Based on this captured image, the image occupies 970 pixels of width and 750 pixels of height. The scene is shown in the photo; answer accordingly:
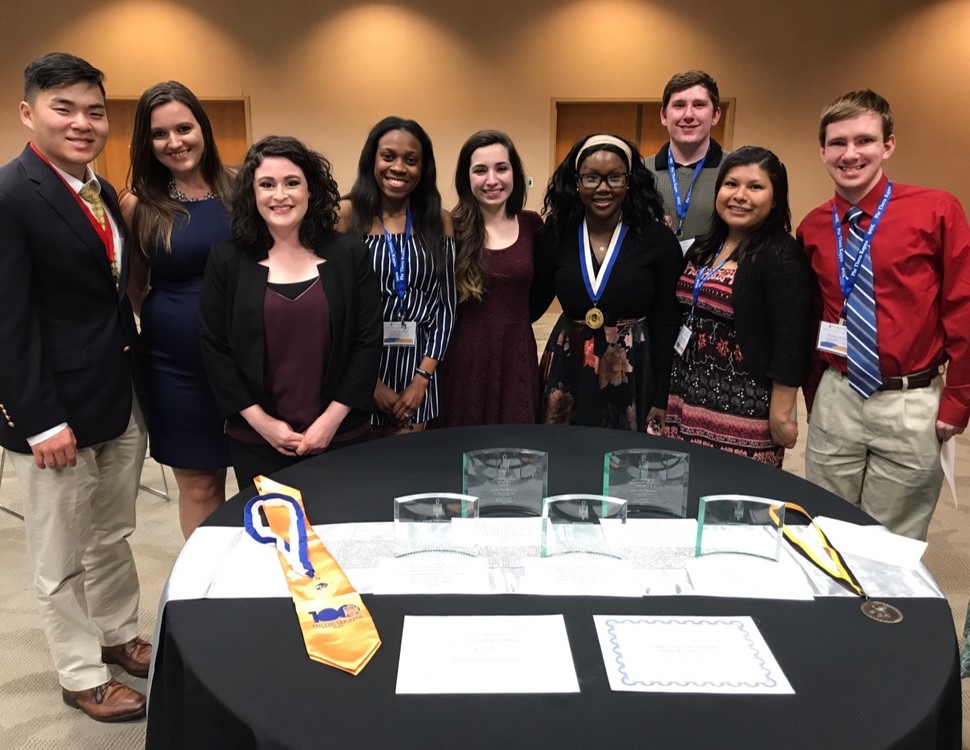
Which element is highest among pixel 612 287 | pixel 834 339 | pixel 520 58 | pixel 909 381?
pixel 520 58

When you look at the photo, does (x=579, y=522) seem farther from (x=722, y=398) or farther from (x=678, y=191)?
(x=678, y=191)

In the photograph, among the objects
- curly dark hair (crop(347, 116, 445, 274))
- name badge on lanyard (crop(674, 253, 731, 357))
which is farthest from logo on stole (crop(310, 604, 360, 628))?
name badge on lanyard (crop(674, 253, 731, 357))

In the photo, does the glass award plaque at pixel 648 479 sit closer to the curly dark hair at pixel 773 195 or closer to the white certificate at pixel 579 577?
the white certificate at pixel 579 577

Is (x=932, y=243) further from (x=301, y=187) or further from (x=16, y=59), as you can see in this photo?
(x=16, y=59)

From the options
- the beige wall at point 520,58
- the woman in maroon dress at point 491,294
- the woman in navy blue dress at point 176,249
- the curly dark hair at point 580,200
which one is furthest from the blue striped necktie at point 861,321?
the beige wall at point 520,58

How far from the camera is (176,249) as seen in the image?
7.07 ft

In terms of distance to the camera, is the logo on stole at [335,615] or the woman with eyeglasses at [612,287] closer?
the logo on stole at [335,615]

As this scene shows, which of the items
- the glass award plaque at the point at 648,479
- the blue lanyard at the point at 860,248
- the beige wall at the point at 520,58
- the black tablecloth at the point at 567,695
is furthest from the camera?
the beige wall at the point at 520,58

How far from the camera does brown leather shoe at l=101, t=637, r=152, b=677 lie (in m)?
A: 2.24

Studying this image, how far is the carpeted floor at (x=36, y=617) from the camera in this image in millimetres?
2014

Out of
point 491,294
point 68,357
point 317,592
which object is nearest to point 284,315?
point 68,357

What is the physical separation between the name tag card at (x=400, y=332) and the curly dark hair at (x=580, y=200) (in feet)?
1.94

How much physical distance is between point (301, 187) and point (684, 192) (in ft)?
4.91

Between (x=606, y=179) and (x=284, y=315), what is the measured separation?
3.70ft
